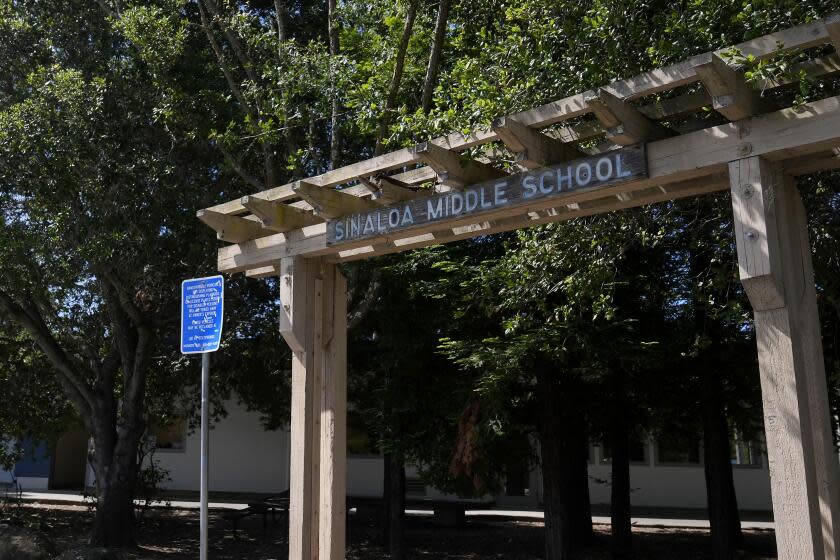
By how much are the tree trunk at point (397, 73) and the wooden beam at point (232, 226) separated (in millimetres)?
2494

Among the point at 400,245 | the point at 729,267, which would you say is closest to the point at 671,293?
the point at 729,267

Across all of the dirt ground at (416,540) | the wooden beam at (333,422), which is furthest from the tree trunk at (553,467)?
the wooden beam at (333,422)

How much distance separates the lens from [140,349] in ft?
44.1

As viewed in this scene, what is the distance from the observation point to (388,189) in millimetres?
6160

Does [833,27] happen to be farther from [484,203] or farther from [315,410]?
[315,410]

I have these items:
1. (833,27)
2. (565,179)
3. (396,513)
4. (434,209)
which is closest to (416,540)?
(396,513)

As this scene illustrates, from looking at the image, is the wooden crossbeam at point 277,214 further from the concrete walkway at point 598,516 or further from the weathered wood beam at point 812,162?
the concrete walkway at point 598,516

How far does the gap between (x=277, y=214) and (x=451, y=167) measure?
1834 millimetres

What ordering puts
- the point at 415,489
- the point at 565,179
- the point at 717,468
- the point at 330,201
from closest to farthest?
1. the point at 565,179
2. the point at 330,201
3. the point at 717,468
4. the point at 415,489

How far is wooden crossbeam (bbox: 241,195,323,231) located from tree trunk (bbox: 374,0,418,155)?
2.67m

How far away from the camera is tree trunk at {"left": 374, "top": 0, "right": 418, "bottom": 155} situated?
954cm

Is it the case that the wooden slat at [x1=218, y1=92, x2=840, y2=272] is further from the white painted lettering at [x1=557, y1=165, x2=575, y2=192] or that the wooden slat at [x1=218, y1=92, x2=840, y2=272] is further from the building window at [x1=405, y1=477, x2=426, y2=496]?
the building window at [x1=405, y1=477, x2=426, y2=496]

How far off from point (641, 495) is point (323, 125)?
13.4 meters

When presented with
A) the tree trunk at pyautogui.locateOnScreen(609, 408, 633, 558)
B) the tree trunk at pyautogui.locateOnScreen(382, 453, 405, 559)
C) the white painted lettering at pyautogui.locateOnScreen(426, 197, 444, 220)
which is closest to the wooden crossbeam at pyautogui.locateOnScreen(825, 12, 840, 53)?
the white painted lettering at pyautogui.locateOnScreen(426, 197, 444, 220)
